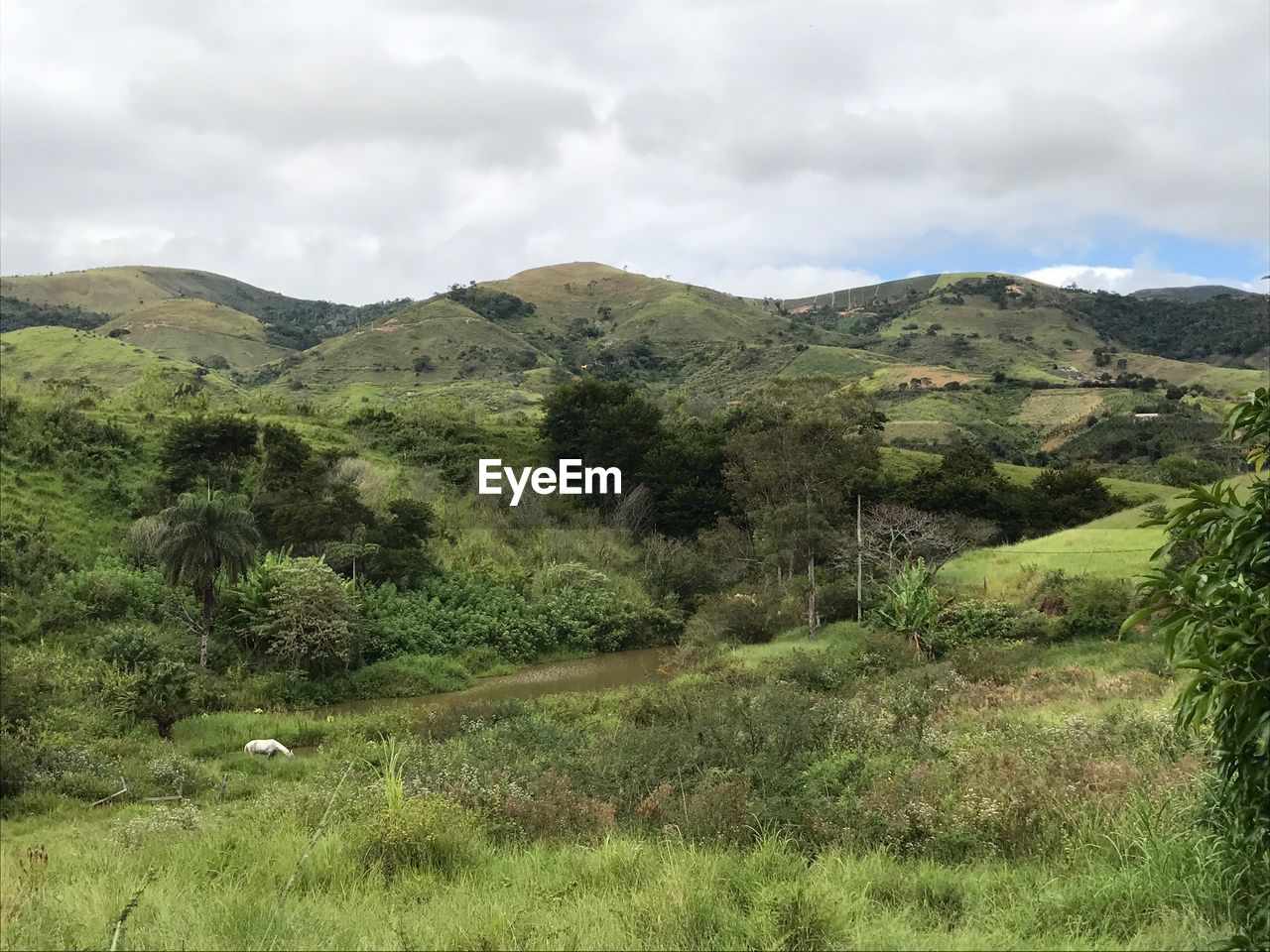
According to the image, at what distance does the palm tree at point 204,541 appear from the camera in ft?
52.1

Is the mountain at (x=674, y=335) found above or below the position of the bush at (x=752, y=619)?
above

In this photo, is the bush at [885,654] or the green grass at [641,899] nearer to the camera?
the green grass at [641,899]

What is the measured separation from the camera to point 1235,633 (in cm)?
306

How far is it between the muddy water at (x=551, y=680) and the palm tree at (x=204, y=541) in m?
3.84

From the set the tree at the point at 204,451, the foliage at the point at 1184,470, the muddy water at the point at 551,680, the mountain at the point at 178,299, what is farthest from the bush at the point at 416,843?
the mountain at the point at 178,299

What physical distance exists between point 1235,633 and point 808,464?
18.6m

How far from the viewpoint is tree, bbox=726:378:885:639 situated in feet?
67.8

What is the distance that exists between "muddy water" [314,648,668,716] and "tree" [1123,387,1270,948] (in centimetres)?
1542

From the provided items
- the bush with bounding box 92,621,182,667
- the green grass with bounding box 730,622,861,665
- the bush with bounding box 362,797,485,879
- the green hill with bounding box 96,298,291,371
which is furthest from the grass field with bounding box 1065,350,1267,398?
the green hill with bounding box 96,298,291,371

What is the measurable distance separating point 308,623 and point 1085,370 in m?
82.5

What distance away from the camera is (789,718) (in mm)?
10922

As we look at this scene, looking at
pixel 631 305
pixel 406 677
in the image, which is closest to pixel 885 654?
pixel 406 677

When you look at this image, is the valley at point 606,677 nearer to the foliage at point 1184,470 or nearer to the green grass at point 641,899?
the green grass at point 641,899

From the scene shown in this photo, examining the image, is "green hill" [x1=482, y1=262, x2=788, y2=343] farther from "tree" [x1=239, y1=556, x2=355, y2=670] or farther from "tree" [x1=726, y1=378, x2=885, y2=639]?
"tree" [x1=239, y1=556, x2=355, y2=670]
